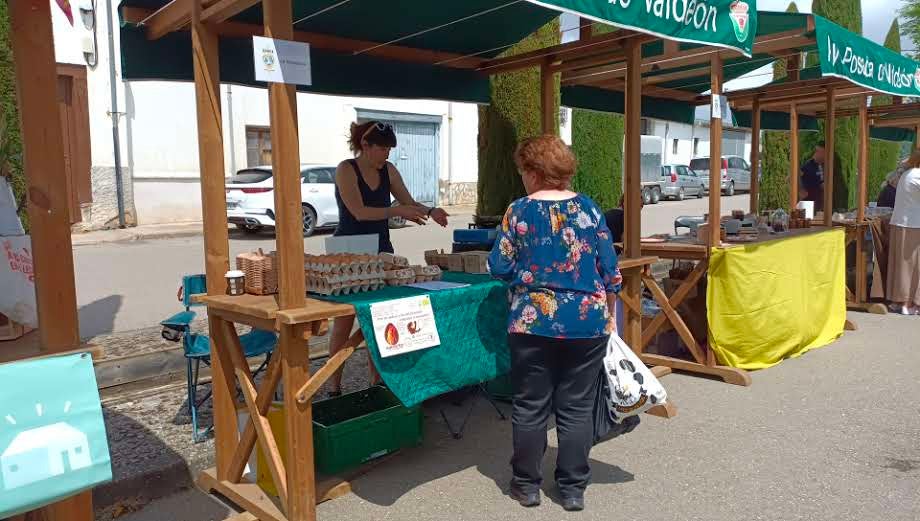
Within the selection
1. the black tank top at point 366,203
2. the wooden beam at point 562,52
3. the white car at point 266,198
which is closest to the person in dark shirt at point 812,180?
the wooden beam at point 562,52

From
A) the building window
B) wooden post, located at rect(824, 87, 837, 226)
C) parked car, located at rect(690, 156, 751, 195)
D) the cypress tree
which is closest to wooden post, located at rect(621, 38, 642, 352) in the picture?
wooden post, located at rect(824, 87, 837, 226)

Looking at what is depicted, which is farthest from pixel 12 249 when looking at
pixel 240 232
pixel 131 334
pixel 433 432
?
pixel 240 232

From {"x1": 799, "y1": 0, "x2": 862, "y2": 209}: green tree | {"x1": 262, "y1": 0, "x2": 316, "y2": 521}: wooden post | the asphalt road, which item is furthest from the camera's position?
{"x1": 799, "y1": 0, "x2": 862, "y2": 209}: green tree

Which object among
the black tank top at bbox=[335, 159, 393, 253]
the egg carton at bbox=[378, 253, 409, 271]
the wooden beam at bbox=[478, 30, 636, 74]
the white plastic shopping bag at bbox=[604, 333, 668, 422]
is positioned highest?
the wooden beam at bbox=[478, 30, 636, 74]

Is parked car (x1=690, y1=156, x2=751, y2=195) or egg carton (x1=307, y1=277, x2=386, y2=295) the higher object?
parked car (x1=690, y1=156, x2=751, y2=195)

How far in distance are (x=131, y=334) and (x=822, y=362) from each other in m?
5.66

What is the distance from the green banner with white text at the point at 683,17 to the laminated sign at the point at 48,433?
2.30m

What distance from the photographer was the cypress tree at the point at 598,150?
52.3 feet

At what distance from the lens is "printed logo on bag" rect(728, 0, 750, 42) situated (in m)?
4.36

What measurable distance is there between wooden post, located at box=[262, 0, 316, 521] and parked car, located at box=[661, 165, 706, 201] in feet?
86.7

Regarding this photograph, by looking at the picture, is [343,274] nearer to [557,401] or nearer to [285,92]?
[285,92]

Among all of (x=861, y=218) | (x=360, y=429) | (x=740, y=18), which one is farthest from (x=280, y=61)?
(x=861, y=218)

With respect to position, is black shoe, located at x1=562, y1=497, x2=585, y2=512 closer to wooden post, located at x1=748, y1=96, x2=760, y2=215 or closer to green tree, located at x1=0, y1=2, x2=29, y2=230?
green tree, located at x1=0, y1=2, x2=29, y2=230

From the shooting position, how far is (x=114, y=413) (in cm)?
424
